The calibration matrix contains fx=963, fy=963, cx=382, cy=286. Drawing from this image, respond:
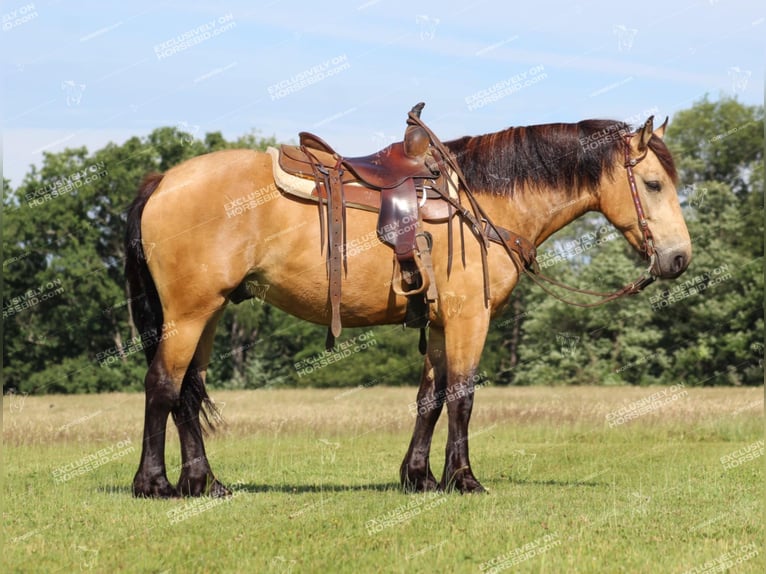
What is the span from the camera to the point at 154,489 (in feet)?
27.5

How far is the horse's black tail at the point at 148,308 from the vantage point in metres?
8.62

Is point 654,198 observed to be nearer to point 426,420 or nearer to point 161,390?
point 426,420

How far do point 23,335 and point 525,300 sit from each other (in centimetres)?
2716

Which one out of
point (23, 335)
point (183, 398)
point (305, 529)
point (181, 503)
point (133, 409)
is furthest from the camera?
point (23, 335)

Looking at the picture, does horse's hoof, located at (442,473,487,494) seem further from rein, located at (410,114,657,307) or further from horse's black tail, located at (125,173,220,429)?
horse's black tail, located at (125,173,220,429)

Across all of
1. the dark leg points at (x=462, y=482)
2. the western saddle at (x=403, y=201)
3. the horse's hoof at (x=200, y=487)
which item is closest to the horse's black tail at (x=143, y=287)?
the horse's hoof at (x=200, y=487)

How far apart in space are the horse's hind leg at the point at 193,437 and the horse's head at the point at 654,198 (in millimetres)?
3941

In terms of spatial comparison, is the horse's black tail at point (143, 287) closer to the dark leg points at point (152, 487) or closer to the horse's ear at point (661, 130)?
the dark leg points at point (152, 487)

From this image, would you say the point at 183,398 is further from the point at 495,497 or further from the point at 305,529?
the point at 495,497

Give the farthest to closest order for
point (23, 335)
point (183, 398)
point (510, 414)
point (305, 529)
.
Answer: point (23, 335) < point (510, 414) < point (183, 398) < point (305, 529)

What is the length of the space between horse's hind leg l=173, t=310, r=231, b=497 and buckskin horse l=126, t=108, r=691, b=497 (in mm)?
11

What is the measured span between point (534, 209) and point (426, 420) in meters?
2.21

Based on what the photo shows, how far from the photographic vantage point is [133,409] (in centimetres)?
2516

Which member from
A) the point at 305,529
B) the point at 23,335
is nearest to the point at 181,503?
the point at 305,529
